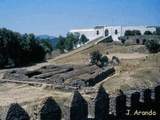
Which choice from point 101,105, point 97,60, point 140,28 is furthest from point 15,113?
point 140,28

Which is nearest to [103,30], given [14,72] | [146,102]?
[14,72]

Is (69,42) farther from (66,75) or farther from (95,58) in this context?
(66,75)

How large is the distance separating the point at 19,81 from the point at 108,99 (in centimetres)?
3499

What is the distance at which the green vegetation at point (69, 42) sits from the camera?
89688 millimetres

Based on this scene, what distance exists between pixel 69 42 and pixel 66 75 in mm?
Result: 45056

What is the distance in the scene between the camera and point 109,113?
12.4 m

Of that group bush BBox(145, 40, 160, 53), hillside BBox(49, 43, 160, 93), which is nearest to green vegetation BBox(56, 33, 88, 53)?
hillside BBox(49, 43, 160, 93)

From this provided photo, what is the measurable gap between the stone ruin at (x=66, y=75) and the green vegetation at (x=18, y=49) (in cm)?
1096

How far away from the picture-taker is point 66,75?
152 feet

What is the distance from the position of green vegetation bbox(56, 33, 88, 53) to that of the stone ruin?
3517cm

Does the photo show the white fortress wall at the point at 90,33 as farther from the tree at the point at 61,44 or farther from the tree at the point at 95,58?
the tree at the point at 95,58

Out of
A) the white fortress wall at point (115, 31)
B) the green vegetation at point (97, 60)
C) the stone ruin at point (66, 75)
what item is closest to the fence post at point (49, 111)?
the stone ruin at point (66, 75)

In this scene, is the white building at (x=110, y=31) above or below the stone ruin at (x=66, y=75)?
above

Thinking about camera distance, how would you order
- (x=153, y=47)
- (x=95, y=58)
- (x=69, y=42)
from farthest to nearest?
(x=69, y=42) → (x=153, y=47) → (x=95, y=58)
